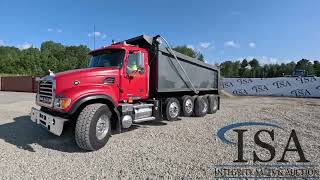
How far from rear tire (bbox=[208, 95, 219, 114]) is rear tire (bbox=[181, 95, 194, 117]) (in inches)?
66.3

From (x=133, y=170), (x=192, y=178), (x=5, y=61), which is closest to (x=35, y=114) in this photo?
(x=133, y=170)

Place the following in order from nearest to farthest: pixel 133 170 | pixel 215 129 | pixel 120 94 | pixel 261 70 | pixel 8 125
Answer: pixel 133 170, pixel 120 94, pixel 215 129, pixel 8 125, pixel 261 70

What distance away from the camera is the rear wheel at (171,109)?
32.5 feet

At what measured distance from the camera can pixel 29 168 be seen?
17.7 feet

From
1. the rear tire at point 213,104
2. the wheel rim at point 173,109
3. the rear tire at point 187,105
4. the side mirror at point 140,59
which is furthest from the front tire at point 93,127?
the rear tire at point 213,104

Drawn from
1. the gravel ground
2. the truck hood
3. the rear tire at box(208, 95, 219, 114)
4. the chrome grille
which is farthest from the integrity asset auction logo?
the rear tire at box(208, 95, 219, 114)

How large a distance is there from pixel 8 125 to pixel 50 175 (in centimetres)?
578

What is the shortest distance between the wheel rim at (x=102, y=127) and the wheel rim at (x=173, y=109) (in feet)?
11.5

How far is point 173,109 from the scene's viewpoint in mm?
10242

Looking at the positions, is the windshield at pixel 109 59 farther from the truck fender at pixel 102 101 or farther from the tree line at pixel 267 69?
the tree line at pixel 267 69

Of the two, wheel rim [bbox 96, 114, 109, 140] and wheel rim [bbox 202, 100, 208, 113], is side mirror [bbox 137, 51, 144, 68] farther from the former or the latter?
wheel rim [bbox 202, 100, 208, 113]

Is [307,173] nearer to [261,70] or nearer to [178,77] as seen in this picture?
[178,77]

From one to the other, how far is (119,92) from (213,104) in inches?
253

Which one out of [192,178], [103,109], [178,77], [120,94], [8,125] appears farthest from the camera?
[178,77]
